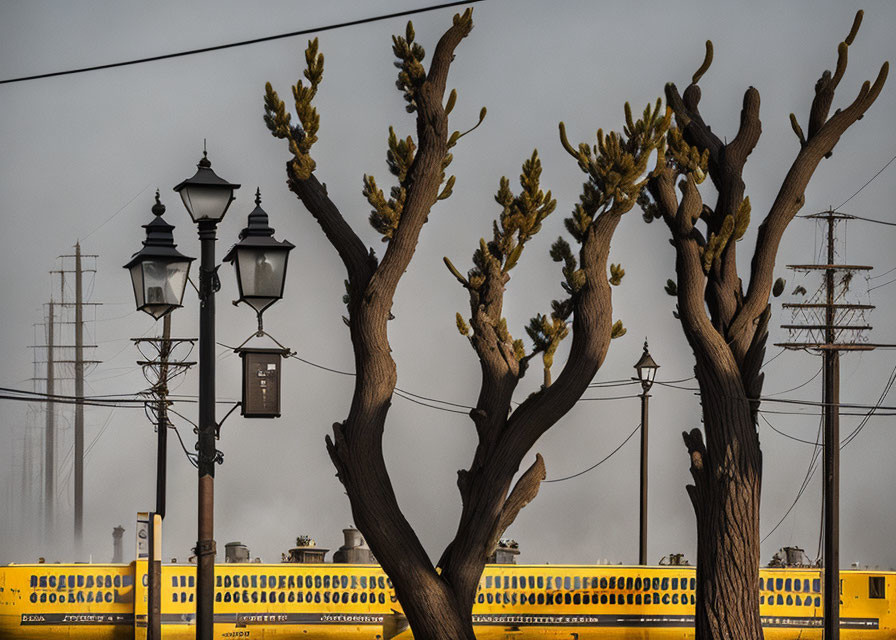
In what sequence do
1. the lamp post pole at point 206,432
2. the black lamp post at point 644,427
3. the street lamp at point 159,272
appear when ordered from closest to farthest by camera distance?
1. the lamp post pole at point 206,432
2. the street lamp at point 159,272
3. the black lamp post at point 644,427

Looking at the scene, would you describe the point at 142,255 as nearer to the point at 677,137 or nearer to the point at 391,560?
the point at 391,560

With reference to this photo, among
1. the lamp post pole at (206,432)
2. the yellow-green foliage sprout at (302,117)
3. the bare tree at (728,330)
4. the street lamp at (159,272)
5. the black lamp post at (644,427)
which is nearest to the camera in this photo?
the lamp post pole at (206,432)

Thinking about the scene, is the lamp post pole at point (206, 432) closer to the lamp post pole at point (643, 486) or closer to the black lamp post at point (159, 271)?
the black lamp post at point (159, 271)

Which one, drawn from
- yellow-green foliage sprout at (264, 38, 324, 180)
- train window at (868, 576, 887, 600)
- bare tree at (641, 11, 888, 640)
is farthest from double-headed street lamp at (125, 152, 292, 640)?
train window at (868, 576, 887, 600)

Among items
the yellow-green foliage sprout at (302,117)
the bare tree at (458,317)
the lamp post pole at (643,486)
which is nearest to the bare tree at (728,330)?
the bare tree at (458,317)

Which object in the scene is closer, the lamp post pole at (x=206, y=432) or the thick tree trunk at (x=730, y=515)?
the lamp post pole at (x=206, y=432)

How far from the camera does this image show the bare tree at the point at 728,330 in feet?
62.6

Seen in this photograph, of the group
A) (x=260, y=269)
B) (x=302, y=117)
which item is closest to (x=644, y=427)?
(x=302, y=117)

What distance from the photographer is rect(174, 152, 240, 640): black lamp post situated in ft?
40.4

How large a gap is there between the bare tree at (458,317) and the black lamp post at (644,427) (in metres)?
8.92

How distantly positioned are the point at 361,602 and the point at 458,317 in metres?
11.8

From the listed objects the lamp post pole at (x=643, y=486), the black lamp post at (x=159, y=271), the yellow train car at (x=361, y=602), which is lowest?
the yellow train car at (x=361, y=602)

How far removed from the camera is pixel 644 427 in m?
27.8

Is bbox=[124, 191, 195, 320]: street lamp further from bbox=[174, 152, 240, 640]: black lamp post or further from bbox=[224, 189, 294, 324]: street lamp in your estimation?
bbox=[224, 189, 294, 324]: street lamp
